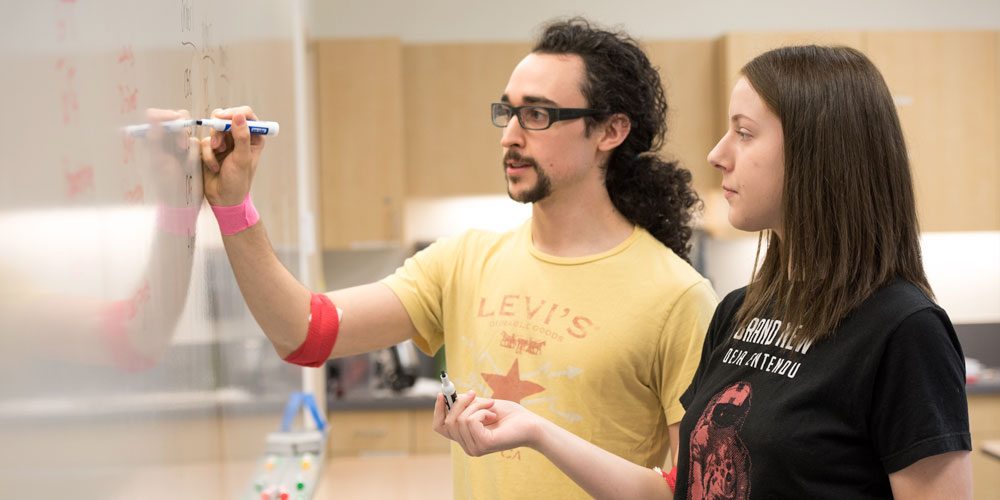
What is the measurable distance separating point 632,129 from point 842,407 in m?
0.89

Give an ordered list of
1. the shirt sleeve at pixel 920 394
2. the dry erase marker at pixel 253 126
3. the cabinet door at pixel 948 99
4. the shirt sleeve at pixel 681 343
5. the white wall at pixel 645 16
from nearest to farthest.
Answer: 1. the shirt sleeve at pixel 920 394
2. the dry erase marker at pixel 253 126
3. the shirt sleeve at pixel 681 343
4. the cabinet door at pixel 948 99
5. the white wall at pixel 645 16

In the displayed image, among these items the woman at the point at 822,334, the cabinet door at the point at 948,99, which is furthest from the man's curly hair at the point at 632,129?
the cabinet door at the point at 948,99

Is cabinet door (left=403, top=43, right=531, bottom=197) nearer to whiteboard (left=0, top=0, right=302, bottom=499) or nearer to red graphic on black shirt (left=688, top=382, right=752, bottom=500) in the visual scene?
whiteboard (left=0, top=0, right=302, bottom=499)

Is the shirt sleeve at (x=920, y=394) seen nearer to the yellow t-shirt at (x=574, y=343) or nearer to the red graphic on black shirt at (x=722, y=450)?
the red graphic on black shirt at (x=722, y=450)

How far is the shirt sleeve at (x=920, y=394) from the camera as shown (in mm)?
1038

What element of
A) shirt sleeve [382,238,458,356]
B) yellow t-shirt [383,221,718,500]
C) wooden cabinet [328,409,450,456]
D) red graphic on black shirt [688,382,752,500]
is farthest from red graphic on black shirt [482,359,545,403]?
wooden cabinet [328,409,450,456]

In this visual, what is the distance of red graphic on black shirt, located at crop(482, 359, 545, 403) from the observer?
1.65 metres

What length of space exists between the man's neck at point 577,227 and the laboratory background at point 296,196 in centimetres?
55

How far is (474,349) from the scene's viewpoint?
1.71 metres

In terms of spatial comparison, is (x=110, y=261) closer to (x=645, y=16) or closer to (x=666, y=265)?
(x=666, y=265)

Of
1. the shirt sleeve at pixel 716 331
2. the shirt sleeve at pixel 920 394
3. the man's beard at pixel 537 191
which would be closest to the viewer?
the shirt sleeve at pixel 920 394

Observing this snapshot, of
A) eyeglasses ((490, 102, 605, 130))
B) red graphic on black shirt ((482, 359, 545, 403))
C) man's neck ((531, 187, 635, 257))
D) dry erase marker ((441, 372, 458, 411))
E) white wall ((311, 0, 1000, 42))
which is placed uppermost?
white wall ((311, 0, 1000, 42))

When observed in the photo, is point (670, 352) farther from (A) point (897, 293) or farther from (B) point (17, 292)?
(B) point (17, 292)

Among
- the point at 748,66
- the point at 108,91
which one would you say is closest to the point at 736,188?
the point at 748,66
